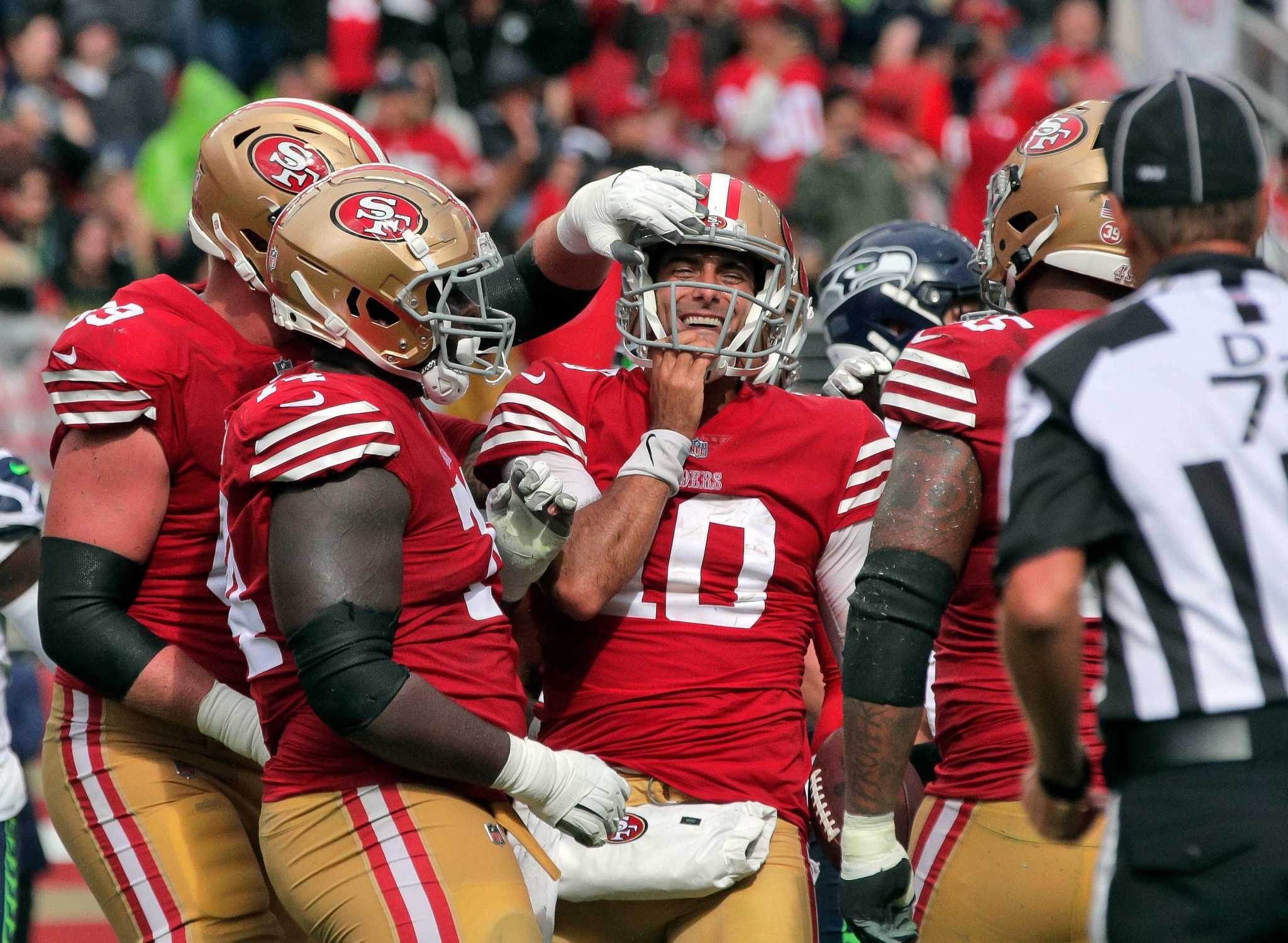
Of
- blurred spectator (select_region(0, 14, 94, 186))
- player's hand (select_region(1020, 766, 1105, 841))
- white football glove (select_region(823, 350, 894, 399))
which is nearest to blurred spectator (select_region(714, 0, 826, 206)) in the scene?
blurred spectator (select_region(0, 14, 94, 186))

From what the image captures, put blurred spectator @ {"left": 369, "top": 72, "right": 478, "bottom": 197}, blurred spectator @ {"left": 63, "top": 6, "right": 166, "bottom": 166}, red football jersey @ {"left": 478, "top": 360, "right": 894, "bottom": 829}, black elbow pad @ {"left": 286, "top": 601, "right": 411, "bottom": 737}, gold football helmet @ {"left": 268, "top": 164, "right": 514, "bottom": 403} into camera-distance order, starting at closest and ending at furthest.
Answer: black elbow pad @ {"left": 286, "top": 601, "right": 411, "bottom": 737} → gold football helmet @ {"left": 268, "top": 164, "right": 514, "bottom": 403} → red football jersey @ {"left": 478, "top": 360, "right": 894, "bottom": 829} → blurred spectator @ {"left": 369, "top": 72, "right": 478, "bottom": 197} → blurred spectator @ {"left": 63, "top": 6, "right": 166, "bottom": 166}

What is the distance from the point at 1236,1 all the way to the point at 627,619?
30.2 feet

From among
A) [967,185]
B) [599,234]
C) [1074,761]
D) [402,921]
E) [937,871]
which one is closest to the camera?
[1074,761]

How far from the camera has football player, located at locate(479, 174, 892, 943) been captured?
10.7 feet

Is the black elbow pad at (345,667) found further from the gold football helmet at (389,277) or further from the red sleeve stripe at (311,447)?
the gold football helmet at (389,277)

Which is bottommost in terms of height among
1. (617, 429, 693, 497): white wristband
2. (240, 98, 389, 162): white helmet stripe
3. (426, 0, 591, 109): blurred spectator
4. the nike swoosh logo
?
(617, 429, 693, 497): white wristband

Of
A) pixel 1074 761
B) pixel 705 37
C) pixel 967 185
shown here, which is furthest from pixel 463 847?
pixel 705 37

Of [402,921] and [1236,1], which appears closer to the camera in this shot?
[402,921]

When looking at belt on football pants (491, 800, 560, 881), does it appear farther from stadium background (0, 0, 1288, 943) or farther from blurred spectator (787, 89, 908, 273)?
blurred spectator (787, 89, 908, 273)

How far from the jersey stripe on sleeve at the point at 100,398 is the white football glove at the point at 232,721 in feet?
1.89

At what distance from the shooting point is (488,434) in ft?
11.3

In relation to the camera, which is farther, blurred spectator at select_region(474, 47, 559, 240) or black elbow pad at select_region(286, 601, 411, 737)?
blurred spectator at select_region(474, 47, 559, 240)

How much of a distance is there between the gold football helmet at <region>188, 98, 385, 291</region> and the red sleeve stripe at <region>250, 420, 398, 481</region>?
0.83 meters

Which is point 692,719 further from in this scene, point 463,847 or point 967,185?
point 967,185
